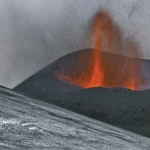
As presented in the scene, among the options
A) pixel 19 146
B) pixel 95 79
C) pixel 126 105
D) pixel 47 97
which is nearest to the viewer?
pixel 19 146

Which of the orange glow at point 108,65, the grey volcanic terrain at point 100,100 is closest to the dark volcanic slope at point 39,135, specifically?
the grey volcanic terrain at point 100,100

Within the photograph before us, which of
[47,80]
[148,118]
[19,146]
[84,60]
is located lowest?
[19,146]

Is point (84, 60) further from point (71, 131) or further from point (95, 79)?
point (71, 131)

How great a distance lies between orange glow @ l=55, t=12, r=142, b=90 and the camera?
91.1ft

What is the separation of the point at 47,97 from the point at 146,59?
11999 millimetres

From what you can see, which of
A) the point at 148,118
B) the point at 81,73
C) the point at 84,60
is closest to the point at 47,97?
the point at 148,118

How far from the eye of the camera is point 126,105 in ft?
58.6

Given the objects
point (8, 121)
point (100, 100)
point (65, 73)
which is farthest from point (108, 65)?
point (8, 121)

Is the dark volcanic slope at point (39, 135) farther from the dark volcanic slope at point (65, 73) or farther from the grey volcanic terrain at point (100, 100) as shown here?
the dark volcanic slope at point (65, 73)

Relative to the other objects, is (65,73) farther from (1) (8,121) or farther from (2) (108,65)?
(1) (8,121)

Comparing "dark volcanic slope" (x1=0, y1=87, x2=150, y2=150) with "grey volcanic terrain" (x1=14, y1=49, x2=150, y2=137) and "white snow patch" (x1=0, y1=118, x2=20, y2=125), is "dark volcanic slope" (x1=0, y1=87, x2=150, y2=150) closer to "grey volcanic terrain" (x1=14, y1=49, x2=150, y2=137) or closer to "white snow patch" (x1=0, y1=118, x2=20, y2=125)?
"white snow patch" (x1=0, y1=118, x2=20, y2=125)

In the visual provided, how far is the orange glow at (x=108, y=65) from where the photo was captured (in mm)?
27781

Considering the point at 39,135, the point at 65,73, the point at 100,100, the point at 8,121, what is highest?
the point at 65,73

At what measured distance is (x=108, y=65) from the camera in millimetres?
30406
